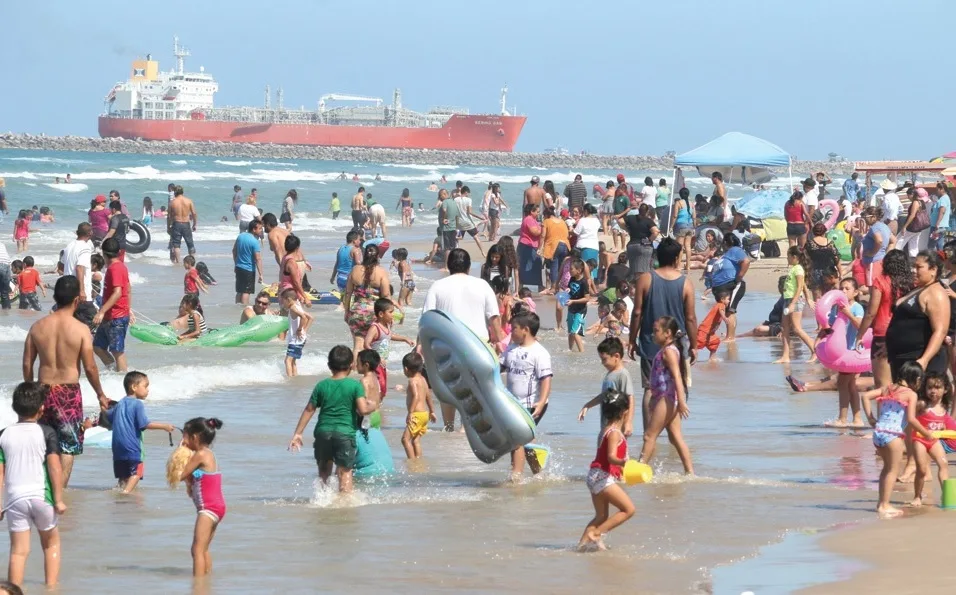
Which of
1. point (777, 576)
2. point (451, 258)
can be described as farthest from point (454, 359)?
point (777, 576)

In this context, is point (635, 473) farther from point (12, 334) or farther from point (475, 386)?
point (12, 334)

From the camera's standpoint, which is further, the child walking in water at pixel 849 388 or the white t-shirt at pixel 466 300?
the child walking in water at pixel 849 388

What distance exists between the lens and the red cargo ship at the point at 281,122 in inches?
4478

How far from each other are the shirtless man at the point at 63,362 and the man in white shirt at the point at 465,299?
2.04 meters

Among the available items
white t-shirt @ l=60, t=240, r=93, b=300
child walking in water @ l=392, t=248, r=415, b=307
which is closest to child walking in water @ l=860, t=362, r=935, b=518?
white t-shirt @ l=60, t=240, r=93, b=300

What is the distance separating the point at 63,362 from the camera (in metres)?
7.04

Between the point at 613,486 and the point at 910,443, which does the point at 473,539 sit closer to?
the point at 613,486

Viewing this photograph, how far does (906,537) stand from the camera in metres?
6.19

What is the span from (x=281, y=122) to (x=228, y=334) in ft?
340

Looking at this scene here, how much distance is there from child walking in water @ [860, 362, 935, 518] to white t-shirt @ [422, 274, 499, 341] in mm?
2416

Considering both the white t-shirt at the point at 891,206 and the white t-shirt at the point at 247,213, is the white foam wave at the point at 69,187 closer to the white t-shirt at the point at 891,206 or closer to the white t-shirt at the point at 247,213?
the white t-shirt at the point at 247,213

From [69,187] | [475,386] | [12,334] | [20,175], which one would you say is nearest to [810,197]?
[12,334]

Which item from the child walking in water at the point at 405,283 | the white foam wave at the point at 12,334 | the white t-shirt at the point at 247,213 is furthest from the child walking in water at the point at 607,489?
the white t-shirt at the point at 247,213

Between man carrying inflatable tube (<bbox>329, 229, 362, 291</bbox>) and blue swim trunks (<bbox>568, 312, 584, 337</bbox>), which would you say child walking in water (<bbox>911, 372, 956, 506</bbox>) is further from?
man carrying inflatable tube (<bbox>329, 229, 362, 291</bbox>)
